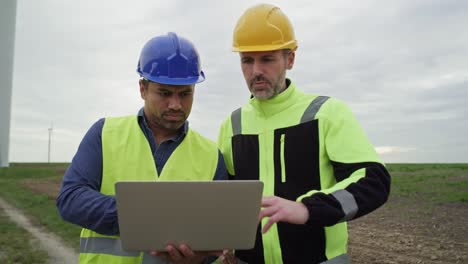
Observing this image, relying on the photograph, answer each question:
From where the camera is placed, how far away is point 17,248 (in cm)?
941

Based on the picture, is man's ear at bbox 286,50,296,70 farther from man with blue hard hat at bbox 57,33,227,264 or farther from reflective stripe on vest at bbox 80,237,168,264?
reflective stripe on vest at bbox 80,237,168,264

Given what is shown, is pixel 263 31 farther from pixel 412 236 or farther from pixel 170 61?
pixel 412 236

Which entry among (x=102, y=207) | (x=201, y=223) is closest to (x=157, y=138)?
(x=102, y=207)

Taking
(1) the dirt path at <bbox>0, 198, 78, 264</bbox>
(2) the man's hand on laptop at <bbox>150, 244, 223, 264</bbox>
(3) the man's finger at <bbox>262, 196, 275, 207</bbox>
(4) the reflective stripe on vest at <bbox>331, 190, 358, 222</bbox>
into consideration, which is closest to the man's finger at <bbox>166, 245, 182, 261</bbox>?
(2) the man's hand on laptop at <bbox>150, 244, 223, 264</bbox>

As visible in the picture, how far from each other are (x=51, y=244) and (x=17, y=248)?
0.67 meters

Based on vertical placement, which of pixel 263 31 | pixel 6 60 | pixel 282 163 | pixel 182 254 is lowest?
pixel 182 254

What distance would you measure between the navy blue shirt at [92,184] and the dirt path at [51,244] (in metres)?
6.25

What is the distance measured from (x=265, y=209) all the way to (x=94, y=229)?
3.00 feet

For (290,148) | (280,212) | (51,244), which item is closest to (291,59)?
(290,148)

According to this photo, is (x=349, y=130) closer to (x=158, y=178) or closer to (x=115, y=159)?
(x=158, y=178)

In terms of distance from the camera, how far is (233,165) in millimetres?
3084

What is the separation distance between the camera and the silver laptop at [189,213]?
6.75 feet

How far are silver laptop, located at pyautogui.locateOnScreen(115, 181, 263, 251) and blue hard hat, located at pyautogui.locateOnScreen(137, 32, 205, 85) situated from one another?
2.71ft

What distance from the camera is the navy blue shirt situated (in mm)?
2441
